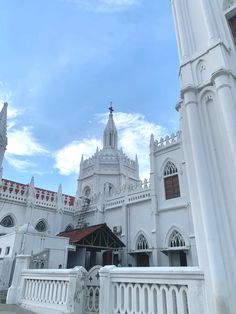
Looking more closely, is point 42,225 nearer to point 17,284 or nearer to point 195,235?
point 17,284

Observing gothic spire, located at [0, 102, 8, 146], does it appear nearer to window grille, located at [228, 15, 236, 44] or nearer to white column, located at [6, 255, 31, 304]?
white column, located at [6, 255, 31, 304]

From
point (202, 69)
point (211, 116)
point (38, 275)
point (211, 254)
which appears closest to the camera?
point (211, 254)

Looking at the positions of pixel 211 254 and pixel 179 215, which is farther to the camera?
pixel 179 215

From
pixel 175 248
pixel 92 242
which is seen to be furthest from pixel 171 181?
pixel 92 242

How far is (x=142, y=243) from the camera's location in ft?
67.2

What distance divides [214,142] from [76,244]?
1498 cm

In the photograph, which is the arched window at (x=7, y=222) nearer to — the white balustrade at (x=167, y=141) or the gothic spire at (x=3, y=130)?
the gothic spire at (x=3, y=130)

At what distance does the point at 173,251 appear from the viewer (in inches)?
726

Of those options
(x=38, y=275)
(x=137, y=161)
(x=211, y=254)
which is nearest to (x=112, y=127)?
(x=137, y=161)

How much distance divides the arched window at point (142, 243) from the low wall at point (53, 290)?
14455 millimetres

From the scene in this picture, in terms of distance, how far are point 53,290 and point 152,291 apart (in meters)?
2.99

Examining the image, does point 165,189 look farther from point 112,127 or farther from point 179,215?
point 112,127

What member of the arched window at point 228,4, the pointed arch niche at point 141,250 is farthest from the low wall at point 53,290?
the pointed arch niche at point 141,250

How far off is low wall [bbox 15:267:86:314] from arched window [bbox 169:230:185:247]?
13.5 meters
